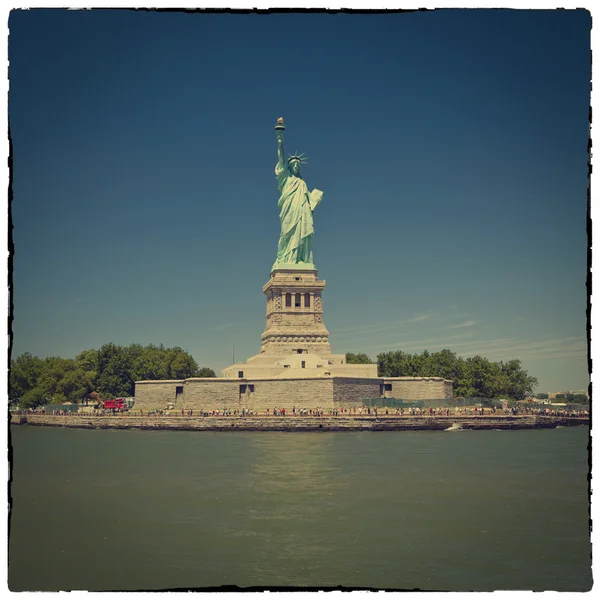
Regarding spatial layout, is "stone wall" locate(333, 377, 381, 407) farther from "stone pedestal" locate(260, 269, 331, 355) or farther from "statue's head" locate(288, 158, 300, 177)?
"statue's head" locate(288, 158, 300, 177)

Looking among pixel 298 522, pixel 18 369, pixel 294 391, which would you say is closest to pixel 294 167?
pixel 294 391

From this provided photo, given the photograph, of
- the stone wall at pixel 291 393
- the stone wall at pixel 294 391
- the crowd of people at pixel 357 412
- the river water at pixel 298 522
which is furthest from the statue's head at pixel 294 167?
the river water at pixel 298 522

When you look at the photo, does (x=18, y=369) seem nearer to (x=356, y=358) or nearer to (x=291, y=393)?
(x=291, y=393)

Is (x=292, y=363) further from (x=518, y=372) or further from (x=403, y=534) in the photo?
(x=403, y=534)

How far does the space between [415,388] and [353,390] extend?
4.31 m

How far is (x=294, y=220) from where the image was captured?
169ft

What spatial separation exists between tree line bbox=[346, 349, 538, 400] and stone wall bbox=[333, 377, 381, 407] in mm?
13272

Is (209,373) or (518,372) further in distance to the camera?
(209,373)

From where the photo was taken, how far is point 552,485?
18031 millimetres

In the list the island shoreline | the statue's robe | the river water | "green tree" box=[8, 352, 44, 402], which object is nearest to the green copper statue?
the statue's robe

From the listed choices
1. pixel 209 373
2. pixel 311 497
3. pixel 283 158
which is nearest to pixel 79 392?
pixel 209 373

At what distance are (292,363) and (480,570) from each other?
35259 millimetres

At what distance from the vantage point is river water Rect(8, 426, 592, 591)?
10492 mm

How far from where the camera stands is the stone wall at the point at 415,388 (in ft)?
148
